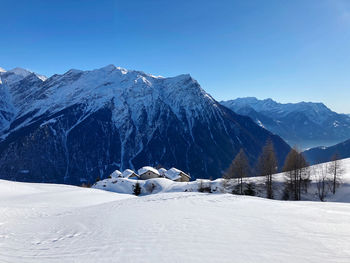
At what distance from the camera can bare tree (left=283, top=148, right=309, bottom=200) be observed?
143ft

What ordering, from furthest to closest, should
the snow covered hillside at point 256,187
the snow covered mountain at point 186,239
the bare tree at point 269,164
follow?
the bare tree at point 269,164, the snow covered hillside at point 256,187, the snow covered mountain at point 186,239

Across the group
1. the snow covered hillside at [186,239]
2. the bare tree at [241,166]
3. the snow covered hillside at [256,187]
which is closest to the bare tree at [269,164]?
the snow covered hillside at [256,187]

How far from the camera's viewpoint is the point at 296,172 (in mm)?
44125

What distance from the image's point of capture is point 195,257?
7.61 meters

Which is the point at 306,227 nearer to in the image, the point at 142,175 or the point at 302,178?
the point at 302,178

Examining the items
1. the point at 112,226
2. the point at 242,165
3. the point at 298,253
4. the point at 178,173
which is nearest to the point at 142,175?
the point at 178,173

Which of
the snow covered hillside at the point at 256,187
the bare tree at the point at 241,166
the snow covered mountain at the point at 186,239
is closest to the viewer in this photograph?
the snow covered mountain at the point at 186,239

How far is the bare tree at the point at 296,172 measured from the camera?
43.6 metres

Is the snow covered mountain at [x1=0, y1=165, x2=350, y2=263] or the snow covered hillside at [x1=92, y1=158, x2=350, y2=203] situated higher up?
the snow covered mountain at [x1=0, y1=165, x2=350, y2=263]

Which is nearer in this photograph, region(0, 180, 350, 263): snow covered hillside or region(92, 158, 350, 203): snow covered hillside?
region(0, 180, 350, 263): snow covered hillside

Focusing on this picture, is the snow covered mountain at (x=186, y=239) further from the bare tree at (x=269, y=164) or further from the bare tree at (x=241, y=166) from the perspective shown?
the bare tree at (x=269, y=164)

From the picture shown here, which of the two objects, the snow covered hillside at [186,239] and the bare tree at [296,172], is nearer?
the snow covered hillside at [186,239]

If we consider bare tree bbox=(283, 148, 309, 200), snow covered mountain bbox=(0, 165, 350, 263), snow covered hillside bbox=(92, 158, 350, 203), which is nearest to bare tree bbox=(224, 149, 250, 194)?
snow covered hillside bbox=(92, 158, 350, 203)

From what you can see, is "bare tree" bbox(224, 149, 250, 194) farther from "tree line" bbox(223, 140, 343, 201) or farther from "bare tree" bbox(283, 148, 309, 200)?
"bare tree" bbox(283, 148, 309, 200)
